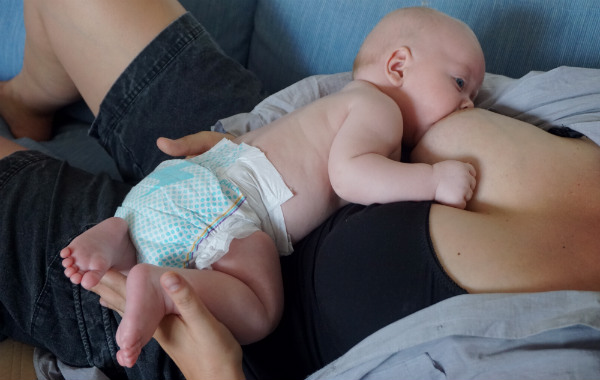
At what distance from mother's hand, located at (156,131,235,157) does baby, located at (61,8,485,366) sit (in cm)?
8

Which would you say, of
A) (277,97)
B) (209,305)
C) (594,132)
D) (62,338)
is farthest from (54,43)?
(594,132)

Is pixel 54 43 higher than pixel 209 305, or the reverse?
pixel 54 43

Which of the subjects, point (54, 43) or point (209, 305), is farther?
point (54, 43)

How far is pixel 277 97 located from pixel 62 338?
654mm

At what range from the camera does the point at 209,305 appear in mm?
771

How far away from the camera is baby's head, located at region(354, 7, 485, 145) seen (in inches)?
37.6

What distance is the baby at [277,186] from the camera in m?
0.79

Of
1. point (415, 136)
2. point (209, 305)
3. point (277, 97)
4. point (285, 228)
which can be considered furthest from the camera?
point (277, 97)

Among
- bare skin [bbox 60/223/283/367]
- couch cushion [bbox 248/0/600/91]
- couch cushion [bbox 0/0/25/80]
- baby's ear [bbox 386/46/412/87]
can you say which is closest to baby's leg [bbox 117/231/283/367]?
bare skin [bbox 60/223/283/367]

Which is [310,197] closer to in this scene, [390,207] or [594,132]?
[390,207]

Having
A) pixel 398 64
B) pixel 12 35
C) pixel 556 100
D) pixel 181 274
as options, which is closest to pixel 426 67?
pixel 398 64

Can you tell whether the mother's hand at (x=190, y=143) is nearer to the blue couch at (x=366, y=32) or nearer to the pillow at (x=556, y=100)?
the blue couch at (x=366, y=32)

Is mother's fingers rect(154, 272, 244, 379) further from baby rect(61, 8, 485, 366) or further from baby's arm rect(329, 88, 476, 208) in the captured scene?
baby's arm rect(329, 88, 476, 208)

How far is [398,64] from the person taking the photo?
987mm
